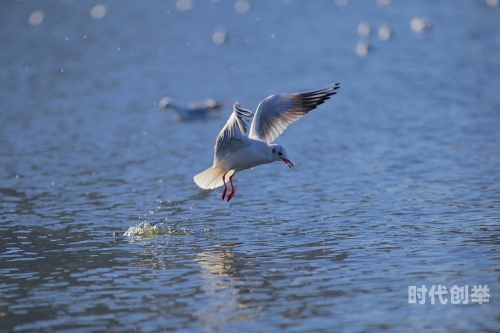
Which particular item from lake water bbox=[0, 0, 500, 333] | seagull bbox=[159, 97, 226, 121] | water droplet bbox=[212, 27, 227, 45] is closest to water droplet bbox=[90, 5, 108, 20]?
water droplet bbox=[212, 27, 227, 45]

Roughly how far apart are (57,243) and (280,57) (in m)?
20.6

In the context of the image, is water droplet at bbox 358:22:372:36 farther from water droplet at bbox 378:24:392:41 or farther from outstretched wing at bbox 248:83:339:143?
outstretched wing at bbox 248:83:339:143

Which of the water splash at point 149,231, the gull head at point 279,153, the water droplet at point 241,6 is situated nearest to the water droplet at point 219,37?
the water droplet at point 241,6

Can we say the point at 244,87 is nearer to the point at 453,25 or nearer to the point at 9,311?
the point at 453,25

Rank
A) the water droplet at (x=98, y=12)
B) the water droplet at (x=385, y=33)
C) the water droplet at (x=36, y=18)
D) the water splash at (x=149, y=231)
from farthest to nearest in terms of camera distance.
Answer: the water droplet at (x=98, y=12) < the water droplet at (x=36, y=18) < the water droplet at (x=385, y=33) < the water splash at (x=149, y=231)

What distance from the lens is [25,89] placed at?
1061 inches

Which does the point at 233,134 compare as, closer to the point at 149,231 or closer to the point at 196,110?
the point at 149,231

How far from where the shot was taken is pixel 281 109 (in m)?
11.5

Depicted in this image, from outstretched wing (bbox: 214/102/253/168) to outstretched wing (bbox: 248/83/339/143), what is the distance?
22.0 inches

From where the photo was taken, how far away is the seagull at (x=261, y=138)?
1061 centimetres

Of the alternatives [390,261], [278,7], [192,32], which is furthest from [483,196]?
[278,7]

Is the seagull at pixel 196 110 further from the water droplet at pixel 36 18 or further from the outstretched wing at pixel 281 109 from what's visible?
the water droplet at pixel 36 18

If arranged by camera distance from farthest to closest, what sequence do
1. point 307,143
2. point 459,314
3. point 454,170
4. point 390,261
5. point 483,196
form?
point 307,143 → point 454,170 → point 483,196 → point 390,261 → point 459,314

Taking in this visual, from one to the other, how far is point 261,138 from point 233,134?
1.09 metres
